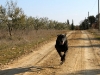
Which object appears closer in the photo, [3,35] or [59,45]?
[59,45]

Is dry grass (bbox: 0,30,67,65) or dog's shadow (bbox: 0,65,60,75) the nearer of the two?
dog's shadow (bbox: 0,65,60,75)

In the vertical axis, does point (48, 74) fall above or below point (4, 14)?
below

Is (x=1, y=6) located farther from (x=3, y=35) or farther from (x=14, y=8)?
(x=3, y=35)

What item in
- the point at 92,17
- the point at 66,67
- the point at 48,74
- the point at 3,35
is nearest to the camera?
the point at 48,74

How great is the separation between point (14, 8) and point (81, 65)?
19.1 metres

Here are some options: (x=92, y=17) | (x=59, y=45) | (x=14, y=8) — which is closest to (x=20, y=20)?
(x=14, y=8)

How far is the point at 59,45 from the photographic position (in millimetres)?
11219

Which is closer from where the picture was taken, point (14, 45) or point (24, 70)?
point (24, 70)

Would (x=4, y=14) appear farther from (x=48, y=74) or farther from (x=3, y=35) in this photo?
(x=48, y=74)

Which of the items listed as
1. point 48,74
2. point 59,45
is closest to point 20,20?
point 59,45

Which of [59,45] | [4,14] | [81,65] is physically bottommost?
[81,65]

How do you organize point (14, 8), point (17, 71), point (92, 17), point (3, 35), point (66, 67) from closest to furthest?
point (17, 71), point (66, 67), point (3, 35), point (14, 8), point (92, 17)

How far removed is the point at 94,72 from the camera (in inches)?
374

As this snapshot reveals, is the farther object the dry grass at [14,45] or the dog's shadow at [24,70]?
the dry grass at [14,45]
